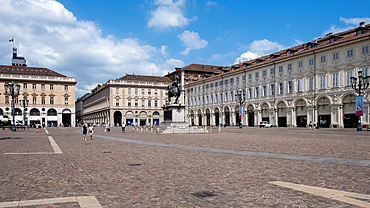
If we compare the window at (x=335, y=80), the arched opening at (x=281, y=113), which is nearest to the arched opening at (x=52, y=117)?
the arched opening at (x=281, y=113)

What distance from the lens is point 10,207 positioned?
5.46m

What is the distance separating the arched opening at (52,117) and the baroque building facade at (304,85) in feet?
157

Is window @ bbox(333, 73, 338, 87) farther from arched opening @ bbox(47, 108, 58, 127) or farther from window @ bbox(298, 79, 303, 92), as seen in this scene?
arched opening @ bbox(47, 108, 58, 127)

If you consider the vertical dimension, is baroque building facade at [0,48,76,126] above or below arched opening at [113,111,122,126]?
above

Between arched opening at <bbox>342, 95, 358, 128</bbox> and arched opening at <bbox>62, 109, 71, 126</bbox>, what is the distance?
2962 inches

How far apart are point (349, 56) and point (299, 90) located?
11077mm

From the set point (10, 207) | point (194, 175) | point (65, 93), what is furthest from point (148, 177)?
point (65, 93)

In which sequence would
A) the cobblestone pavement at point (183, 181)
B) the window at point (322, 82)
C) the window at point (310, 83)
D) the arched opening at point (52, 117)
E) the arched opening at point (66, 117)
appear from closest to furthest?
1. the cobblestone pavement at point (183, 181)
2. the window at point (322, 82)
3. the window at point (310, 83)
4. the arched opening at point (52, 117)
5. the arched opening at point (66, 117)

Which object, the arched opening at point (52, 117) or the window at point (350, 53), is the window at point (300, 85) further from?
the arched opening at point (52, 117)

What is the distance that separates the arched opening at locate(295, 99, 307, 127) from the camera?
57844mm

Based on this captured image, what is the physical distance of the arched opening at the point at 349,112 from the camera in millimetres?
49147

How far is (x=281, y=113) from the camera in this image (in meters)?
62.9

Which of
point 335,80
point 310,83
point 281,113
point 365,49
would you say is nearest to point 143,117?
point 281,113

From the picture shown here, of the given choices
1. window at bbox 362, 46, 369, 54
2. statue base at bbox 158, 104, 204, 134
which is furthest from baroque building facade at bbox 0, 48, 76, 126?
window at bbox 362, 46, 369, 54
